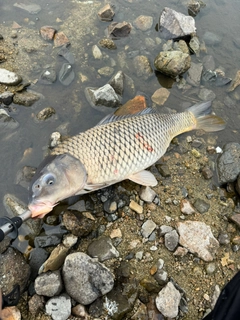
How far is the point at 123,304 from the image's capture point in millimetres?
3445

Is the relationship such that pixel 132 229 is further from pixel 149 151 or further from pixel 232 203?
pixel 232 203

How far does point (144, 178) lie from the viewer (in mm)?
4113

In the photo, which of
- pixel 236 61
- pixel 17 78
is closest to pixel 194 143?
pixel 236 61

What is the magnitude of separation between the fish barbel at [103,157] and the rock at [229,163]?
905mm

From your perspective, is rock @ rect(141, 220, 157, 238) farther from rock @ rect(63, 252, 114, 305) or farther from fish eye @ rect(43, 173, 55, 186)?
fish eye @ rect(43, 173, 55, 186)

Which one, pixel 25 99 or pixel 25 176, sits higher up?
pixel 25 99

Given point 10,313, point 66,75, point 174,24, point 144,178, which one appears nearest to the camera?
point 10,313

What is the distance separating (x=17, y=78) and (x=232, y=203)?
4008 millimetres

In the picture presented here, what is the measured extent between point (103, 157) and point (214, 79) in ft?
10.00

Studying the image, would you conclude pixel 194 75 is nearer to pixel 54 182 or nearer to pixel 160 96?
pixel 160 96


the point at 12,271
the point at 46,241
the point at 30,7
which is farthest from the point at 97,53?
the point at 12,271

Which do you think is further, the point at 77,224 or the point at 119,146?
the point at 119,146

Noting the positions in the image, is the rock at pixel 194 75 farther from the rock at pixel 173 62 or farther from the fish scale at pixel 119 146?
the fish scale at pixel 119 146

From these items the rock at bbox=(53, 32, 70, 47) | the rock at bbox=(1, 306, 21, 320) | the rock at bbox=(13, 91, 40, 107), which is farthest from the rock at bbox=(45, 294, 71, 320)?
the rock at bbox=(53, 32, 70, 47)
